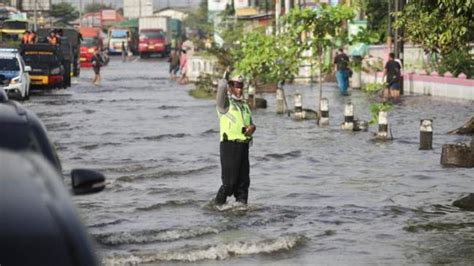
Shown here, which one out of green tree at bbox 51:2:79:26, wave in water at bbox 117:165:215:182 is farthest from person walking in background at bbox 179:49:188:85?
green tree at bbox 51:2:79:26

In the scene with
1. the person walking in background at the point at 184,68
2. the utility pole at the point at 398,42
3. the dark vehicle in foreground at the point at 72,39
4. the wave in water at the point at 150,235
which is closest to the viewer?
the wave in water at the point at 150,235

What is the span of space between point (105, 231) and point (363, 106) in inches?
1050

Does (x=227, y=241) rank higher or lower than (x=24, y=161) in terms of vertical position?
lower

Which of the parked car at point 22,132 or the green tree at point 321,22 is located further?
the green tree at point 321,22

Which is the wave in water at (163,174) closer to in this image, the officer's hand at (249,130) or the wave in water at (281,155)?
the wave in water at (281,155)

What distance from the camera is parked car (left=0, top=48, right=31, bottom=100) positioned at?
43094mm

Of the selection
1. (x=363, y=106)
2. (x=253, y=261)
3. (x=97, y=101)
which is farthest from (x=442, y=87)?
(x=253, y=261)

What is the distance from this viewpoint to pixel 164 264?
42.3 ft

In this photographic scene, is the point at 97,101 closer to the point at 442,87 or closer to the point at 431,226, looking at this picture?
the point at 442,87

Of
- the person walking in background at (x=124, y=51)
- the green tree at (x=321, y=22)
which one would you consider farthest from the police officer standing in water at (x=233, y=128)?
the person walking in background at (x=124, y=51)

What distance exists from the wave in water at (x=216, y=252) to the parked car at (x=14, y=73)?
29405mm

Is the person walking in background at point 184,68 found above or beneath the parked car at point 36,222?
beneath

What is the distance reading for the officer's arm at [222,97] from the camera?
16041mm

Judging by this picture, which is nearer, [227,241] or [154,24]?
[227,241]
